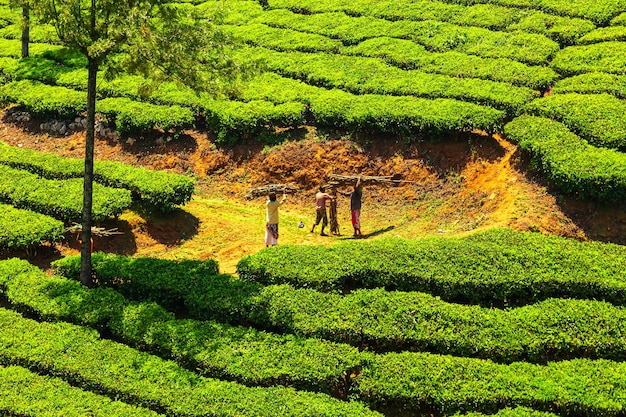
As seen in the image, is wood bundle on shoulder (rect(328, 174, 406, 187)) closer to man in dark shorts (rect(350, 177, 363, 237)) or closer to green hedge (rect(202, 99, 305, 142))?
man in dark shorts (rect(350, 177, 363, 237))

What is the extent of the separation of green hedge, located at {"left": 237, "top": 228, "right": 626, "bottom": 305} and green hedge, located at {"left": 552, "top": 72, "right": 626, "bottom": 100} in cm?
735

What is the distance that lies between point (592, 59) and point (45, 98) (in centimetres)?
2064

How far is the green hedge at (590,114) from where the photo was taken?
16766 millimetres

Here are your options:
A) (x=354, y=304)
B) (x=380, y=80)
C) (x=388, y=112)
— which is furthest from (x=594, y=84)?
(x=354, y=304)

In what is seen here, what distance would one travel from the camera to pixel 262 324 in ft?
41.6

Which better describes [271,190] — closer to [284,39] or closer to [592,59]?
[284,39]

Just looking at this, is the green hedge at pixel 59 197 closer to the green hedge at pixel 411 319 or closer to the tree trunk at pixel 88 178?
the tree trunk at pixel 88 178

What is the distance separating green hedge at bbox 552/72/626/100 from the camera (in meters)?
19.3

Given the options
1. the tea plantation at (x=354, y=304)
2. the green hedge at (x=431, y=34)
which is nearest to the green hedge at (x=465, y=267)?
the tea plantation at (x=354, y=304)

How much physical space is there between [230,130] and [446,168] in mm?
7681

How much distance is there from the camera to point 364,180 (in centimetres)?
1889

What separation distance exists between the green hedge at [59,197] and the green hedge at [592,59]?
15119 mm

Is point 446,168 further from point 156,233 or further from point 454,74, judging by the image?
point 156,233

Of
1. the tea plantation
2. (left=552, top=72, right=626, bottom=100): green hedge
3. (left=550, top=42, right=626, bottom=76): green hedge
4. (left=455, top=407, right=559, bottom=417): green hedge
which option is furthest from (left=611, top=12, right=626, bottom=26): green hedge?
(left=455, top=407, right=559, bottom=417): green hedge
